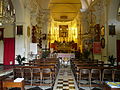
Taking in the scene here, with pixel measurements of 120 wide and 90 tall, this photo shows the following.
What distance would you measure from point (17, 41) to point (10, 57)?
1.43 meters

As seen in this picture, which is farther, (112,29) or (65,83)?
(112,29)

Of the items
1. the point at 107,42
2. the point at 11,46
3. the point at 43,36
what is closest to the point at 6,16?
the point at 11,46

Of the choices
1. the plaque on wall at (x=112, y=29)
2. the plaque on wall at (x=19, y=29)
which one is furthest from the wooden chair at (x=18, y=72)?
the plaque on wall at (x=112, y=29)

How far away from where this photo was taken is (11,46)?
1132cm

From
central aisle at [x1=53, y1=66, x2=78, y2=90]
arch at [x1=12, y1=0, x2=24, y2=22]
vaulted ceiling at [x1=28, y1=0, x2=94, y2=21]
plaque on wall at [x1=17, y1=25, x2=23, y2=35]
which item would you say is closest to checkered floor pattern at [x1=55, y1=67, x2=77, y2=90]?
central aisle at [x1=53, y1=66, x2=78, y2=90]

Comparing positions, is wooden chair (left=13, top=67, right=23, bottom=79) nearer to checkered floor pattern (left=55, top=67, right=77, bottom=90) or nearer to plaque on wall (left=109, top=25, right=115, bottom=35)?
checkered floor pattern (left=55, top=67, right=77, bottom=90)

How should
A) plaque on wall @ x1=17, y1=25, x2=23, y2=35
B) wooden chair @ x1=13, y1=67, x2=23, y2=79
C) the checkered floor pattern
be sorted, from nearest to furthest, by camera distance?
wooden chair @ x1=13, y1=67, x2=23, y2=79 < the checkered floor pattern < plaque on wall @ x1=17, y1=25, x2=23, y2=35

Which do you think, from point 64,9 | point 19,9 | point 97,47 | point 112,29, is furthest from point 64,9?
point 112,29

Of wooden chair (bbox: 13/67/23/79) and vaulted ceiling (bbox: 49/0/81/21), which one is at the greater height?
vaulted ceiling (bbox: 49/0/81/21)

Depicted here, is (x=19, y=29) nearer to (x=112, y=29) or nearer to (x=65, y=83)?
(x=65, y=83)

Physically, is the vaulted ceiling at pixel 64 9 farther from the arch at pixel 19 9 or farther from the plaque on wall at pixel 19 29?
the plaque on wall at pixel 19 29

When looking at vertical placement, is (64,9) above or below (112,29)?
above

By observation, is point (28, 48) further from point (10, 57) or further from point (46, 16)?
point (46, 16)

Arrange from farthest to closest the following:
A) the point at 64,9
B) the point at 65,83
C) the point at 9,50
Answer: the point at 64,9 → the point at 9,50 → the point at 65,83
